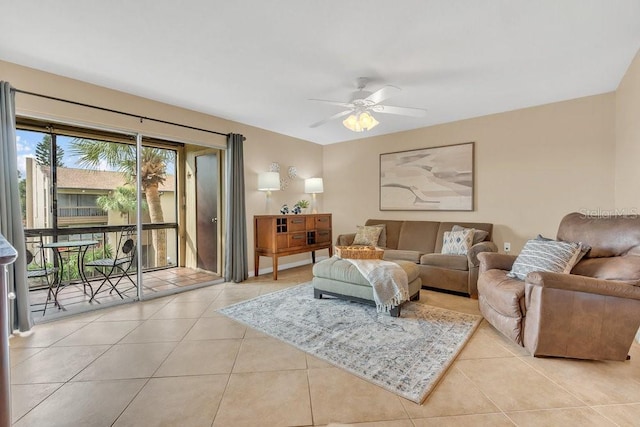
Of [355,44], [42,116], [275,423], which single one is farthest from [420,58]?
[42,116]

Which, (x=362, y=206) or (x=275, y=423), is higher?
(x=362, y=206)

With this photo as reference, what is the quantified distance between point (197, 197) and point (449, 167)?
4258mm

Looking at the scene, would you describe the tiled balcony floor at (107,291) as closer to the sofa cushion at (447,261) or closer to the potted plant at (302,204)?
the potted plant at (302,204)

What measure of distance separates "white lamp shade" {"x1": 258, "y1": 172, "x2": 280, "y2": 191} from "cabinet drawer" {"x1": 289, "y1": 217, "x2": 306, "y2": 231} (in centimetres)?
60

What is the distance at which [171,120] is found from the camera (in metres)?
3.85

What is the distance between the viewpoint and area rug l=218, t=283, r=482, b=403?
1972 mm

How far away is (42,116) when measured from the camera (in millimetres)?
2877

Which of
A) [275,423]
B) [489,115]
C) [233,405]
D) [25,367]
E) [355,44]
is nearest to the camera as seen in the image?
[275,423]

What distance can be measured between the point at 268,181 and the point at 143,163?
221cm

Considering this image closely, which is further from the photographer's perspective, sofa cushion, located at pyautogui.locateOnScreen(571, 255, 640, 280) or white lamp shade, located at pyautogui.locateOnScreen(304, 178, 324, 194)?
white lamp shade, located at pyautogui.locateOnScreen(304, 178, 324, 194)

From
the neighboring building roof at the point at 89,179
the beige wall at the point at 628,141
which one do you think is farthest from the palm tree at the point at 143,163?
the beige wall at the point at 628,141

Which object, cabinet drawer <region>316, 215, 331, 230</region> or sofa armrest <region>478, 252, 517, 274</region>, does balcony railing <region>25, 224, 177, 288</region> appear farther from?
sofa armrest <region>478, 252, 517, 274</region>

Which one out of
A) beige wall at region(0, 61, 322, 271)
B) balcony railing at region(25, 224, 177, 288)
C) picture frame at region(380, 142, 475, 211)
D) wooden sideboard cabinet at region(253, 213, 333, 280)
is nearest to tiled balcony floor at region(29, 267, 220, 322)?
balcony railing at region(25, 224, 177, 288)

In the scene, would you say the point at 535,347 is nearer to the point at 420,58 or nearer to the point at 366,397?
the point at 366,397
